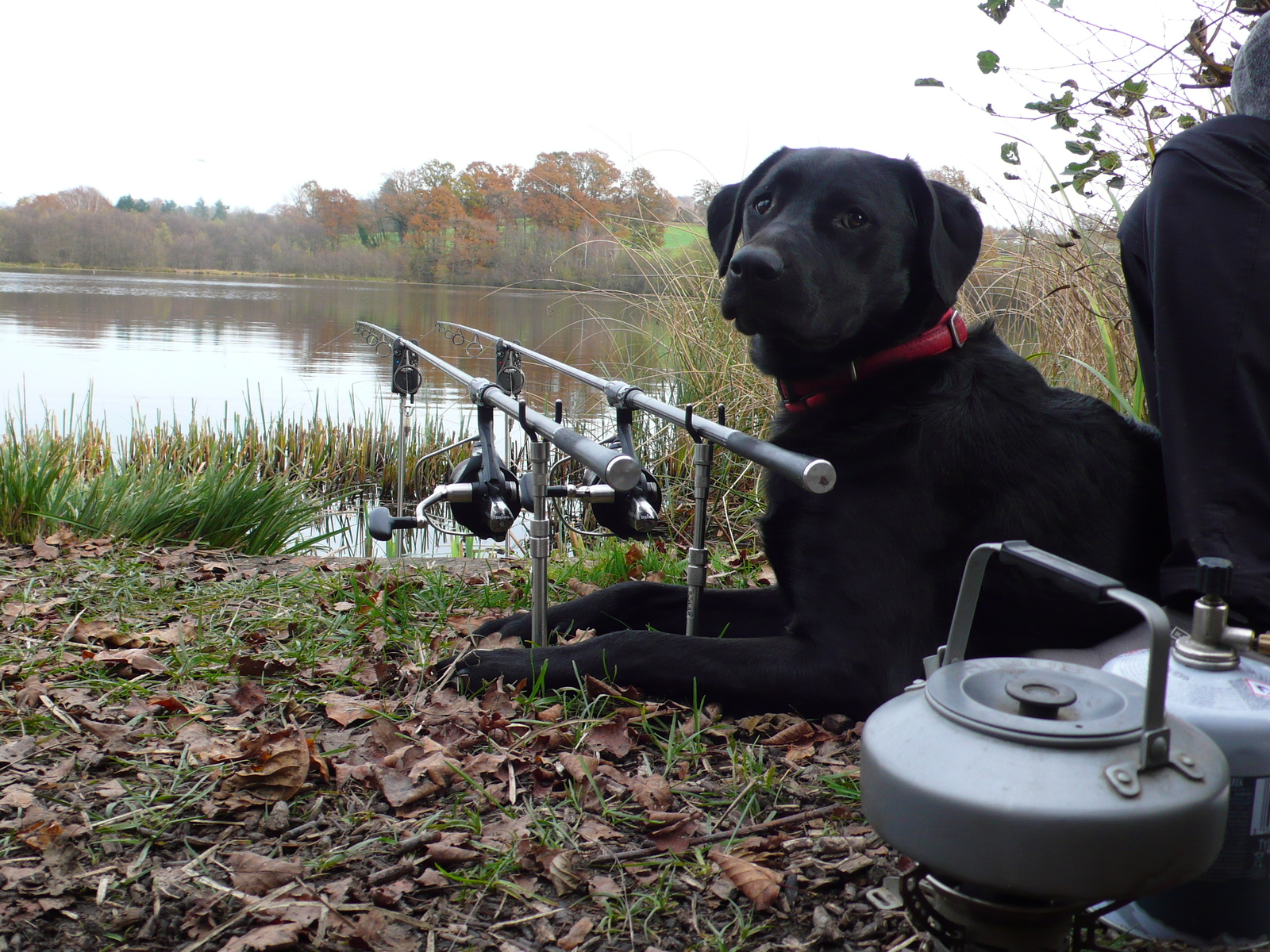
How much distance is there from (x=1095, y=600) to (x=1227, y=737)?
24cm

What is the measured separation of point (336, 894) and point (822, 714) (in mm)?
1044

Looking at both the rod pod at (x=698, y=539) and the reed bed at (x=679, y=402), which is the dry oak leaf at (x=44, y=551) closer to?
the reed bed at (x=679, y=402)

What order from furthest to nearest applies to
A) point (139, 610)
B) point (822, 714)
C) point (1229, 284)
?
1. point (139, 610)
2. point (822, 714)
3. point (1229, 284)

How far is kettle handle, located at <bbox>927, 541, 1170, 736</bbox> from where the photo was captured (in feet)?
2.91

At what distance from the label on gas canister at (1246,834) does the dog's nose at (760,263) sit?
1.35m

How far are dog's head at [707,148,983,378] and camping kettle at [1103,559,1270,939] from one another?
1.14 meters

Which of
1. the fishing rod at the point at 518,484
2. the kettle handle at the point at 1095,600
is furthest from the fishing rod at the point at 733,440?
the kettle handle at the point at 1095,600

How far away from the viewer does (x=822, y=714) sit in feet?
6.56

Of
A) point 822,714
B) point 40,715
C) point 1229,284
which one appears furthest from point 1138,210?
point 40,715

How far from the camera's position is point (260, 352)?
685 inches

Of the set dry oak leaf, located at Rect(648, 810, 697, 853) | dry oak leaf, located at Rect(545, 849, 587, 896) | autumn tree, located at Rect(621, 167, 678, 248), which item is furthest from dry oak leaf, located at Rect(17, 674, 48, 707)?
→ autumn tree, located at Rect(621, 167, 678, 248)

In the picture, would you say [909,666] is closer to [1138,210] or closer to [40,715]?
[1138,210]

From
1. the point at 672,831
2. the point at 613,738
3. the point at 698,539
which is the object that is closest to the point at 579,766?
the point at 613,738

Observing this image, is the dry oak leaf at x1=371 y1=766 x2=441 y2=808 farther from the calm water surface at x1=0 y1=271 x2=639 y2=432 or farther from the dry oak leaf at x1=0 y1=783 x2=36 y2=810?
the calm water surface at x1=0 y1=271 x2=639 y2=432
